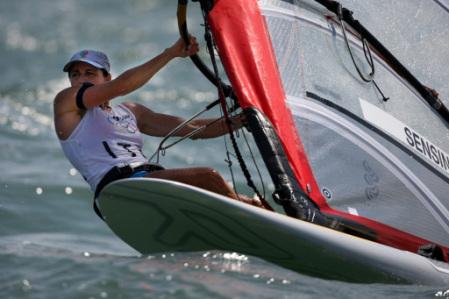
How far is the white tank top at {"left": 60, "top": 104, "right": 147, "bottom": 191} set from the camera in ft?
14.5

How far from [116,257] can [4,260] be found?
45 cm

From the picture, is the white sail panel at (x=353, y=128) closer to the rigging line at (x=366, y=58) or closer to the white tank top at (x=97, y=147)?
the rigging line at (x=366, y=58)

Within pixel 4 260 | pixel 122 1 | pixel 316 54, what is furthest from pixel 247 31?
pixel 122 1

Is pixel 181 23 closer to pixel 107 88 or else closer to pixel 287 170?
pixel 107 88

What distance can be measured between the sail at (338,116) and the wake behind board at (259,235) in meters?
0.51

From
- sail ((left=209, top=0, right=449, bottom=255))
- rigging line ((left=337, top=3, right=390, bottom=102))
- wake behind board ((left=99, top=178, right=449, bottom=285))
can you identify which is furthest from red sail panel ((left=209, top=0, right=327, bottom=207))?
wake behind board ((left=99, top=178, right=449, bottom=285))

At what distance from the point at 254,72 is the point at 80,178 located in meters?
3.14

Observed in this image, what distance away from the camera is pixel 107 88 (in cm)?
420

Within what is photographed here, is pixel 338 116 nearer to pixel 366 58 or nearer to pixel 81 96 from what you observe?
pixel 366 58

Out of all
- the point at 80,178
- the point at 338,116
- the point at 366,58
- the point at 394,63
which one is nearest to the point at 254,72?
the point at 338,116

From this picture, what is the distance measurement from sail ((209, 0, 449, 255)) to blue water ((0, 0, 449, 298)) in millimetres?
308

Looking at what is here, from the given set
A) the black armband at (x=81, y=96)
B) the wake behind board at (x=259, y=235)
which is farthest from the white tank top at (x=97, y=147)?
the wake behind board at (x=259, y=235)

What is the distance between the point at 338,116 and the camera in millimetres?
4645

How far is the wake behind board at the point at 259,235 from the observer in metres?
3.76
